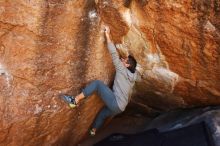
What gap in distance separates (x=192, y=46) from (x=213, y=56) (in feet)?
0.69

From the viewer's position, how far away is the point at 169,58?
3941mm

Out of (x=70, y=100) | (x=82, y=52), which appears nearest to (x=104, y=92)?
(x=70, y=100)

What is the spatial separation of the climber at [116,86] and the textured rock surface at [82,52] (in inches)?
3.4

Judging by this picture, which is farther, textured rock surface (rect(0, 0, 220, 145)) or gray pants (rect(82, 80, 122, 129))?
gray pants (rect(82, 80, 122, 129))

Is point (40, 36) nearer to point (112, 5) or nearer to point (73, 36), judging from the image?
point (73, 36)

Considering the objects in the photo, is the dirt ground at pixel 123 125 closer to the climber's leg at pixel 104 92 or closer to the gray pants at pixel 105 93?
the gray pants at pixel 105 93

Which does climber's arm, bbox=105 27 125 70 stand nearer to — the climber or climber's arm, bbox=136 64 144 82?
the climber

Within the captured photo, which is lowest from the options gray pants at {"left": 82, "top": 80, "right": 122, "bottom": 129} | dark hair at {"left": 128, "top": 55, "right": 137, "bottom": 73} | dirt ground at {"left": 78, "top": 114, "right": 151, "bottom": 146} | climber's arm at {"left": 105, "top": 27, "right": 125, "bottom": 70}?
dirt ground at {"left": 78, "top": 114, "right": 151, "bottom": 146}

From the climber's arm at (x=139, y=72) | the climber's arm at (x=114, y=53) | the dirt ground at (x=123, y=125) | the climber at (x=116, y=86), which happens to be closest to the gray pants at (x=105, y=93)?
the climber at (x=116, y=86)

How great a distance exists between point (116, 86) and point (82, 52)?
0.51 metres

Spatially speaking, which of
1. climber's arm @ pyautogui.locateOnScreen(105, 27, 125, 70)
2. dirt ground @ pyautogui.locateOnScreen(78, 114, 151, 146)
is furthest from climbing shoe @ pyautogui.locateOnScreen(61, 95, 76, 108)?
dirt ground @ pyautogui.locateOnScreen(78, 114, 151, 146)

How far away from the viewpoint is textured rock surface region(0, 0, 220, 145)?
3547 mm

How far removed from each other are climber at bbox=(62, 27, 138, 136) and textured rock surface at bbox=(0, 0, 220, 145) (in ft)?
0.28

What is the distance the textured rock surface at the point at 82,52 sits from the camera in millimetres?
3547
